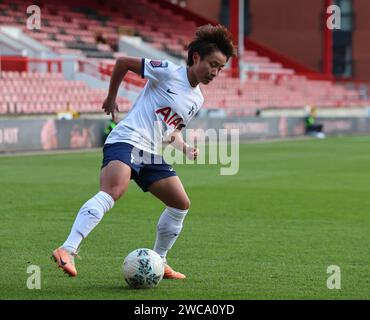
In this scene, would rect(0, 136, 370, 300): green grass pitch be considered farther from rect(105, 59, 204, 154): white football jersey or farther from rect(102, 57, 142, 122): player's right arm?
rect(102, 57, 142, 122): player's right arm

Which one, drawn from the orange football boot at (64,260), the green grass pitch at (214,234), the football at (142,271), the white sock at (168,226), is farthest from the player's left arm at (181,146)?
the orange football boot at (64,260)

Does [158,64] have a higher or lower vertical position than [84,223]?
Answer: higher

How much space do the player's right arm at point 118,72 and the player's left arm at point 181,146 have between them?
0.52m

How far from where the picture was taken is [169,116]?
25.1 feet

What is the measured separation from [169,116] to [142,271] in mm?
1246

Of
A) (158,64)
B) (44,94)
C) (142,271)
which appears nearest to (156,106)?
(158,64)

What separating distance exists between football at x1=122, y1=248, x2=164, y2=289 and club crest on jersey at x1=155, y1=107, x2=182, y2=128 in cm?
107

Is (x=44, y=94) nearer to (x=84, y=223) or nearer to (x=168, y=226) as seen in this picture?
(x=168, y=226)

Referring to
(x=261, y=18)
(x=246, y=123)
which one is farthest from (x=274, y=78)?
(x=261, y=18)

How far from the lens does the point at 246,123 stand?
1367 inches

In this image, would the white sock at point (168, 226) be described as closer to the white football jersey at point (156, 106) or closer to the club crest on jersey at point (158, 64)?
the white football jersey at point (156, 106)

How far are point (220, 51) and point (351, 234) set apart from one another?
4.02m

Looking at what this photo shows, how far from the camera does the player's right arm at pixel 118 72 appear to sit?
7.58 meters
